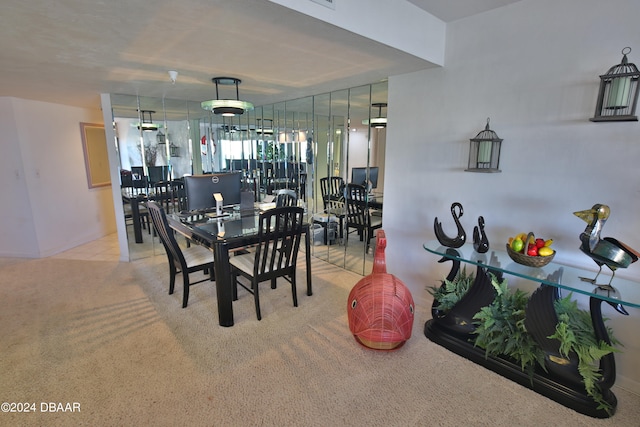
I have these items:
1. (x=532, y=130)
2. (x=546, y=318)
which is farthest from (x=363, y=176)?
(x=546, y=318)

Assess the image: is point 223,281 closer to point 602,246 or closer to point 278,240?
point 278,240

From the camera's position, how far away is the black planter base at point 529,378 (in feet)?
5.57

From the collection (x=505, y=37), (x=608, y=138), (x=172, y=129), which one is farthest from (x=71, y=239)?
(x=608, y=138)

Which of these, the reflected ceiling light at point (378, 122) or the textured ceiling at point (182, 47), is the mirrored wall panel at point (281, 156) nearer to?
the reflected ceiling light at point (378, 122)

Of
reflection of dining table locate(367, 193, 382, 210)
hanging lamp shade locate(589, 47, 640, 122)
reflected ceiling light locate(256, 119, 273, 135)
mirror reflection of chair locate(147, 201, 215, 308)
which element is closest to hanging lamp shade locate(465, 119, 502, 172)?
hanging lamp shade locate(589, 47, 640, 122)

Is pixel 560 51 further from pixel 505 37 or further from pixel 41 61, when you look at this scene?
pixel 41 61

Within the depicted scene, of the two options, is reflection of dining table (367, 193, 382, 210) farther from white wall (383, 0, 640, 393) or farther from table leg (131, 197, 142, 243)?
table leg (131, 197, 142, 243)

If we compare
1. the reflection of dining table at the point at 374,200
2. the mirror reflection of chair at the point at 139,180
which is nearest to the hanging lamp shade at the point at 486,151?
the reflection of dining table at the point at 374,200

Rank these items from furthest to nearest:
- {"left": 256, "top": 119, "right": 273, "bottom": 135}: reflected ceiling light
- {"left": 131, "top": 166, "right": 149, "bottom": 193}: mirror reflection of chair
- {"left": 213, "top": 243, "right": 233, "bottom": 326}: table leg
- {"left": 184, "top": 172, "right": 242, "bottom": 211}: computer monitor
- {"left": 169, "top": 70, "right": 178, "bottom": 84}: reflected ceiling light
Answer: {"left": 256, "top": 119, "right": 273, "bottom": 135}: reflected ceiling light, {"left": 131, "top": 166, "right": 149, "bottom": 193}: mirror reflection of chair, {"left": 184, "top": 172, "right": 242, "bottom": 211}: computer monitor, {"left": 169, "top": 70, "right": 178, "bottom": 84}: reflected ceiling light, {"left": 213, "top": 243, "right": 233, "bottom": 326}: table leg

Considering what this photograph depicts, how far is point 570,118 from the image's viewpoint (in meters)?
1.90

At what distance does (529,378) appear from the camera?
1870mm

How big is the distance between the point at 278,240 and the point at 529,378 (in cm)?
193

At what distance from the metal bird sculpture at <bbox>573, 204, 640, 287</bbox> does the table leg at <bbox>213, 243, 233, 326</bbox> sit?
229 centimetres

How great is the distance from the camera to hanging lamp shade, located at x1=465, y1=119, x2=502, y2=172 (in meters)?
2.17
